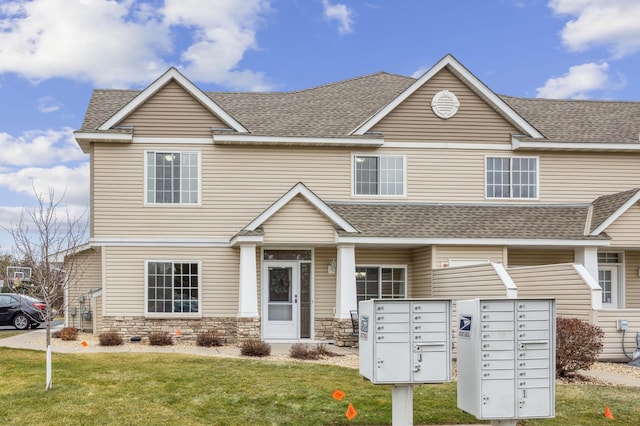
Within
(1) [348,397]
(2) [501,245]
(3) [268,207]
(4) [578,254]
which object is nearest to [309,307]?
(3) [268,207]

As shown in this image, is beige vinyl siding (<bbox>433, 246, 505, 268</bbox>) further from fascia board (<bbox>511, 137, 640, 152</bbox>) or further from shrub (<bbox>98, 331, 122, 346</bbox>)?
shrub (<bbox>98, 331, 122, 346</bbox>)

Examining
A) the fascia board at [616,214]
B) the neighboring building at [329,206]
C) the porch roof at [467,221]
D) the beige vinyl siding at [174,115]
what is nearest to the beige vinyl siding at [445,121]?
the neighboring building at [329,206]

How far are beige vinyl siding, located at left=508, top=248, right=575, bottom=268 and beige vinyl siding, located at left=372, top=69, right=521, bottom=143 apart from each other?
3.31 meters

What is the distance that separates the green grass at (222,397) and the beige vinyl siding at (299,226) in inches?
208

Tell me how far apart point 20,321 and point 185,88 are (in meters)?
11.0

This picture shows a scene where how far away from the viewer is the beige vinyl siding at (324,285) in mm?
19078

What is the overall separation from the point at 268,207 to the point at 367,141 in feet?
11.5

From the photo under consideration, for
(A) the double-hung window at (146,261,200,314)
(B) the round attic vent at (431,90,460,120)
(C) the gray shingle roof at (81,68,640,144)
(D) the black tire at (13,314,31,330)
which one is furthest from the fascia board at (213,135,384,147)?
(D) the black tire at (13,314,31,330)

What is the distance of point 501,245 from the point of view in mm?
18516

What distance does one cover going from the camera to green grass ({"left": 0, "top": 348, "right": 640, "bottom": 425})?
8.92 metres

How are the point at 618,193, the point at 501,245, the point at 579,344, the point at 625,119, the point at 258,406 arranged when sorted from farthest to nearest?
the point at 625,119 → the point at 618,193 → the point at 501,245 → the point at 579,344 → the point at 258,406

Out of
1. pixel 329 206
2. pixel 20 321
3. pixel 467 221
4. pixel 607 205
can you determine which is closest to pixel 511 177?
pixel 467 221

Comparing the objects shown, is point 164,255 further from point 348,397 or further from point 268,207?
point 348,397

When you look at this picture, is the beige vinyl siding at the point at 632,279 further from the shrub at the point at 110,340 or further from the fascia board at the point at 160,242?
the shrub at the point at 110,340
